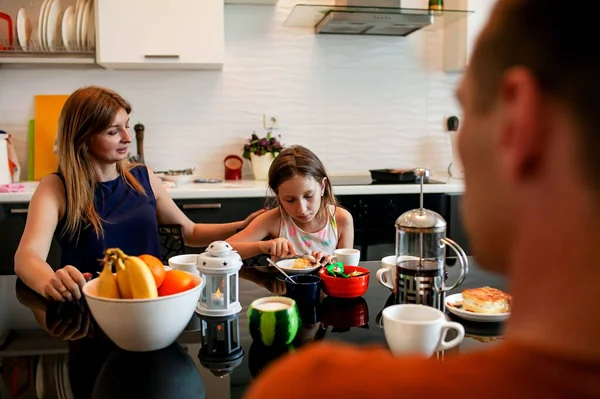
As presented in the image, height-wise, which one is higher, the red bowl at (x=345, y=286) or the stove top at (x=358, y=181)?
the stove top at (x=358, y=181)

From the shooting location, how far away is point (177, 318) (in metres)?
1.06

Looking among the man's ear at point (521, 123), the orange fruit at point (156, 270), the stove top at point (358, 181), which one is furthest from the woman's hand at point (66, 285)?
the stove top at point (358, 181)

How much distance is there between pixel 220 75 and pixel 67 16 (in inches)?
32.8

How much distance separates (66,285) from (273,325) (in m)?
0.55

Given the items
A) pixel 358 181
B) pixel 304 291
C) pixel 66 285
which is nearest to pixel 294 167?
pixel 304 291

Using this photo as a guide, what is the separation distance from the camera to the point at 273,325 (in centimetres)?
106

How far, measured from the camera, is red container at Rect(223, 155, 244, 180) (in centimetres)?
330

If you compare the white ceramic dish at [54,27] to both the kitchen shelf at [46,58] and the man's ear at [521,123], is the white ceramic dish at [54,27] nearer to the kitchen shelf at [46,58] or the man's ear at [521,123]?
the kitchen shelf at [46,58]

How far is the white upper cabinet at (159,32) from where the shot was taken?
9.45ft

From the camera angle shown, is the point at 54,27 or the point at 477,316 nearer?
the point at 477,316

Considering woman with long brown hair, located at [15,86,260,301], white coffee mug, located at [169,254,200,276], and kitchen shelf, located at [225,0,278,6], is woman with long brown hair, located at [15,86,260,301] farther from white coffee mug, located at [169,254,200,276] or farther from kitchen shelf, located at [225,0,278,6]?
kitchen shelf, located at [225,0,278,6]

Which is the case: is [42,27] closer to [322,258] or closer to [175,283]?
[322,258]

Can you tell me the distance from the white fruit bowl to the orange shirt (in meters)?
0.63

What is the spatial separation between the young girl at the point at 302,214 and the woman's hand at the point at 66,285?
2.05 ft
